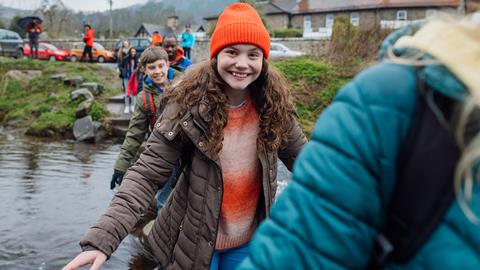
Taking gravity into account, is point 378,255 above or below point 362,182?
below

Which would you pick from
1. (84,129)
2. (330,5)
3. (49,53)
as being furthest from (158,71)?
(330,5)

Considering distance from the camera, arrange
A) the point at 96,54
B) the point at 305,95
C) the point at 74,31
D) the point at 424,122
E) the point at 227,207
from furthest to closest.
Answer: the point at 74,31
the point at 96,54
the point at 305,95
the point at 227,207
the point at 424,122

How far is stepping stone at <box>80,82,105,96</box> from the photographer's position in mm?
17047

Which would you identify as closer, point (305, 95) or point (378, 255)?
point (378, 255)

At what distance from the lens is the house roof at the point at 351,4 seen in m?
49.1

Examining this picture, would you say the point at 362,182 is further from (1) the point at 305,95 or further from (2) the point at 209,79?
(1) the point at 305,95

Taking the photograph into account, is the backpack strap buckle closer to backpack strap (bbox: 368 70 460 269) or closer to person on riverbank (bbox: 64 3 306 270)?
backpack strap (bbox: 368 70 460 269)

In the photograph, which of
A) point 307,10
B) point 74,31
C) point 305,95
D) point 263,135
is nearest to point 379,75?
point 263,135

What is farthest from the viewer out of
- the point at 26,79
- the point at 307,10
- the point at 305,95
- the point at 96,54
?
the point at 307,10

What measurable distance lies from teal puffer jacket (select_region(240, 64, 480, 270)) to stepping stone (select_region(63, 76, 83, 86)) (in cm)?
1845

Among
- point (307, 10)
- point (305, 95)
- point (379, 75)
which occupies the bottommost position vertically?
point (305, 95)

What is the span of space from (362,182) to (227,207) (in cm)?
165

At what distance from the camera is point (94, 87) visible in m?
17.1

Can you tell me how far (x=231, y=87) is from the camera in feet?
8.73
